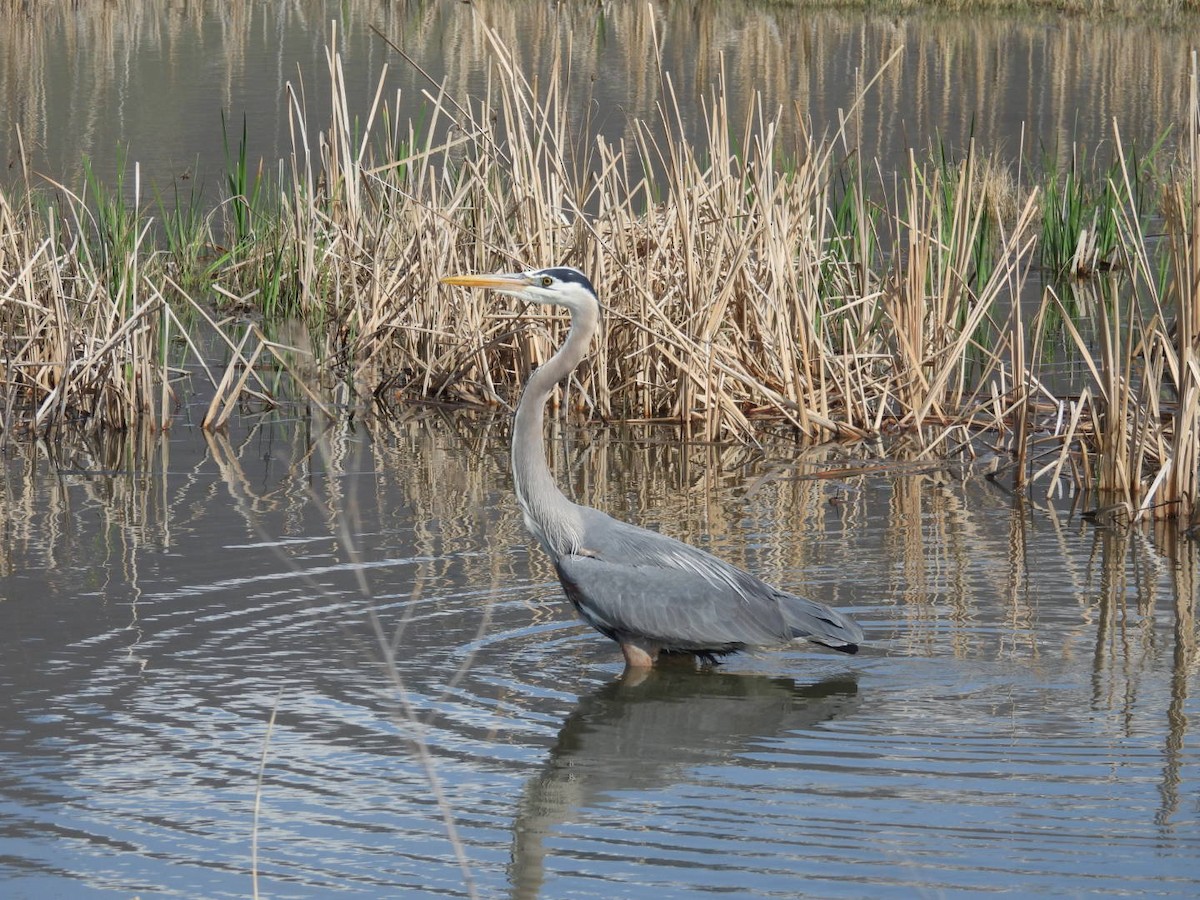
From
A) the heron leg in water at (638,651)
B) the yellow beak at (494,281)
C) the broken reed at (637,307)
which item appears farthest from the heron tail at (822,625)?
the broken reed at (637,307)

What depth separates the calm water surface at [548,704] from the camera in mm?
3969

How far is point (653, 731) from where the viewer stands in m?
5.02

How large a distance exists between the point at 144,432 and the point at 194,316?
2329 mm

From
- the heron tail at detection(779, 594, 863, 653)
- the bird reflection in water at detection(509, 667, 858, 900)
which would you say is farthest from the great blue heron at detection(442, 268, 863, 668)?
the bird reflection in water at detection(509, 667, 858, 900)

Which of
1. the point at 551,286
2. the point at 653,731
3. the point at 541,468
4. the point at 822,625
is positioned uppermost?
the point at 551,286

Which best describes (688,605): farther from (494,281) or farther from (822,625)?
(494,281)

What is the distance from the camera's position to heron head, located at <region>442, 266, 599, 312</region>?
5.86 metres

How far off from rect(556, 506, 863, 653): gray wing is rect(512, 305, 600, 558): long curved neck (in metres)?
0.12

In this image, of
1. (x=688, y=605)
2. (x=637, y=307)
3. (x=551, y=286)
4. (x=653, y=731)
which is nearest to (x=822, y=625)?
(x=688, y=605)

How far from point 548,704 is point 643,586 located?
56cm

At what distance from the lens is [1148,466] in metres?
7.58

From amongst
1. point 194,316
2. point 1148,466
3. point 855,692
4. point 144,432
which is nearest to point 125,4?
point 194,316

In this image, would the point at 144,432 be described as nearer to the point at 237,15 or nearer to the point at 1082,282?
the point at 1082,282

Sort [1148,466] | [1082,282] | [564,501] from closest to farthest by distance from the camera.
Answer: [564,501] < [1148,466] < [1082,282]
